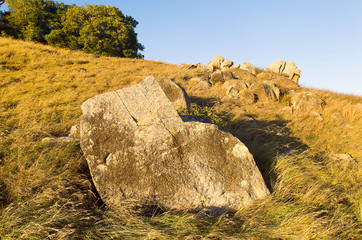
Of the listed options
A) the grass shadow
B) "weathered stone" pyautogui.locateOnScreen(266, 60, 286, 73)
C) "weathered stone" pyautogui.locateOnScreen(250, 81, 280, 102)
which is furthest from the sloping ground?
"weathered stone" pyautogui.locateOnScreen(266, 60, 286, 73)

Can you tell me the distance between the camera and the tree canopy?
72.2 ft

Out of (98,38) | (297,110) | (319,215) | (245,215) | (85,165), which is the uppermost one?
(98,38)

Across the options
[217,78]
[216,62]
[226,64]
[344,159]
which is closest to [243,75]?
[217,78]

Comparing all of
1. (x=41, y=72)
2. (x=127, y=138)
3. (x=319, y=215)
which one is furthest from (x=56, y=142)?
(x=41, y=72)

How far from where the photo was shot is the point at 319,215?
2816 millimetres

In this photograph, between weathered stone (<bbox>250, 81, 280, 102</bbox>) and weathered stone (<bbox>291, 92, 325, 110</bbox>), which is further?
weathered stone (<bbox>250, 81, 280, 102</bbox>)

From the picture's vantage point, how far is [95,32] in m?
22.9

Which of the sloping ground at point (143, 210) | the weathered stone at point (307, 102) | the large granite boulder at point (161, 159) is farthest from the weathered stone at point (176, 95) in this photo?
the weathered stone at point (307, 102)

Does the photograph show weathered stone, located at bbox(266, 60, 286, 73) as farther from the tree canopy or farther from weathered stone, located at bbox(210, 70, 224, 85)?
the tree canopy

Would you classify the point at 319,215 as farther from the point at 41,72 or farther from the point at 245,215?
the point at 41,72

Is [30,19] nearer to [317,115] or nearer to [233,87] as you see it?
[233,87]

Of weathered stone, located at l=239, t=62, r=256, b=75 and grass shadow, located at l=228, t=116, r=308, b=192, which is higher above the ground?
weathered stone, located at l=239, t=62, r=256, b=75

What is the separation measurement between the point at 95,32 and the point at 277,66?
1847 cm

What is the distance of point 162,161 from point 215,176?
0.75m
